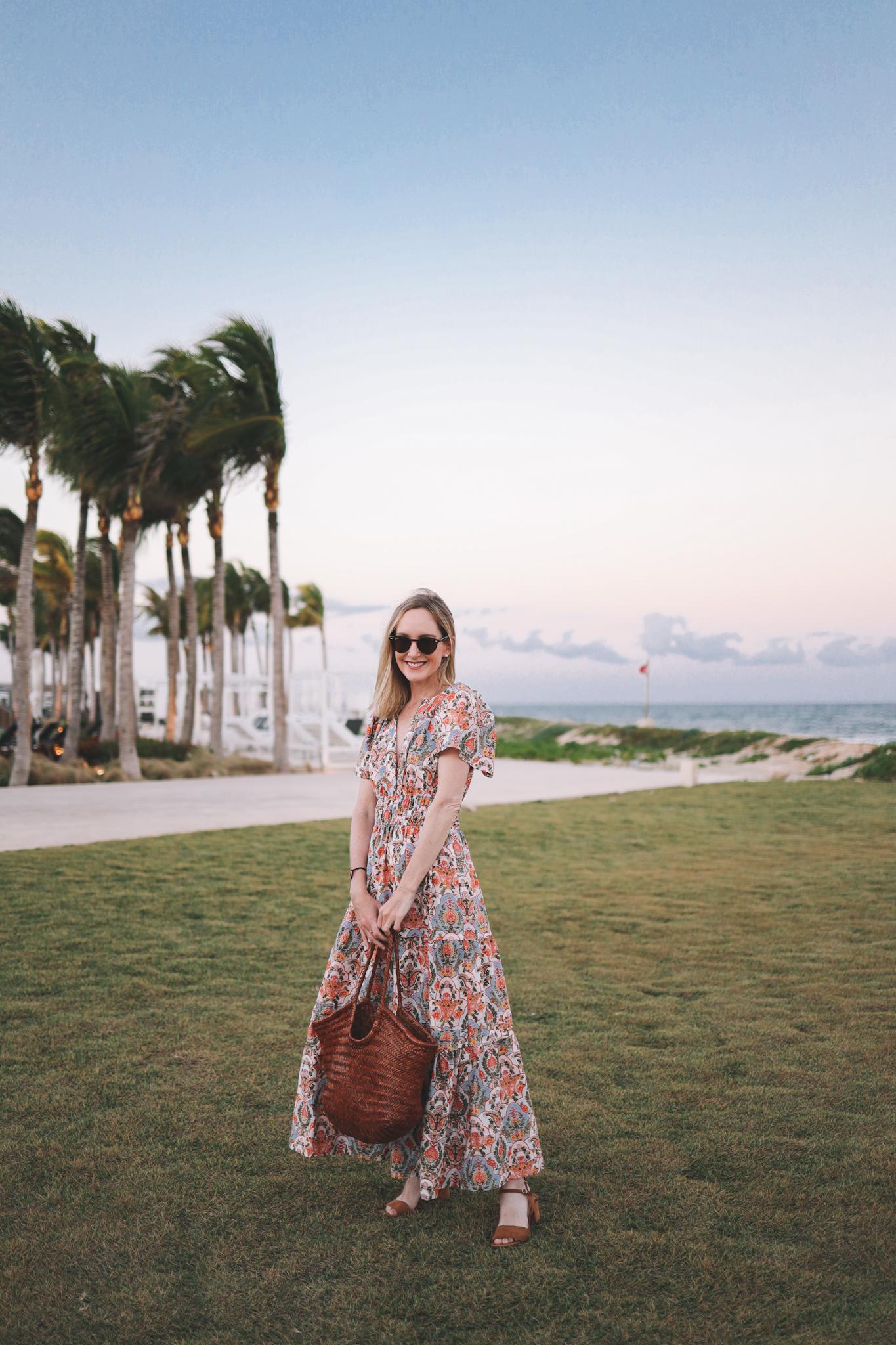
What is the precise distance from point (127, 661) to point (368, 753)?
49.9 ft

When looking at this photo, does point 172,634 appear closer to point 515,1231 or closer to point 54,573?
→ point 54,573

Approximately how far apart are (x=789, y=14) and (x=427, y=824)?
1296 cm

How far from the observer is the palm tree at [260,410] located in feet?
56.1

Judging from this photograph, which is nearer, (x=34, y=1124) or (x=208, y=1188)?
(x=208, y=1188)

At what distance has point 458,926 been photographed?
246cm

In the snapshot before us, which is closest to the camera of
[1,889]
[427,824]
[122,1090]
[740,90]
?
[427,824]

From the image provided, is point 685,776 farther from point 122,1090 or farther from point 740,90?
point 122,1090

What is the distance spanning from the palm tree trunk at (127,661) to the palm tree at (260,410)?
2442 mm

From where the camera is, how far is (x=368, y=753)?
2.70 meters

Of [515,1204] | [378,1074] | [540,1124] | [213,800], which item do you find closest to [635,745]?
[213,800]

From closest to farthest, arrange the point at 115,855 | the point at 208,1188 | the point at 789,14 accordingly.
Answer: the point at 208,1188
the point at 115,855
the point at 789,14

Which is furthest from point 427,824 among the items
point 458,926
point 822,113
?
point 822,113

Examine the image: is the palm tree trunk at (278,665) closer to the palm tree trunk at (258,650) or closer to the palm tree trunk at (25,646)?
the palm tree trunk at (25,646)

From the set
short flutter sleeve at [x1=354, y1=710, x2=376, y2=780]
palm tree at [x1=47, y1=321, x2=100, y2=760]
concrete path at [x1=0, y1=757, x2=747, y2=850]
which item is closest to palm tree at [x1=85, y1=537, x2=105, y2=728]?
palm tree at [x1=47, y1=321, x2=100, y2=760]
